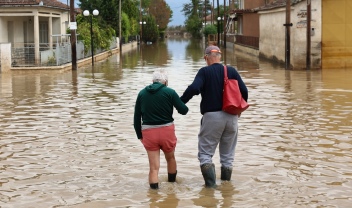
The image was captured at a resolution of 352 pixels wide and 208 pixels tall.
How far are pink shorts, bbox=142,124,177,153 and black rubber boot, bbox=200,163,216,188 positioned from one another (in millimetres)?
497

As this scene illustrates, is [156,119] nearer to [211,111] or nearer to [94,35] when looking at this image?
[211,111]

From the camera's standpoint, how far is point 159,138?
8172mm

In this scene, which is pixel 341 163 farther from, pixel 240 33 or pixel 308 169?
pixel 240 33

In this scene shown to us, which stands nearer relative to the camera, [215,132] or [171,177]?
[215,132]

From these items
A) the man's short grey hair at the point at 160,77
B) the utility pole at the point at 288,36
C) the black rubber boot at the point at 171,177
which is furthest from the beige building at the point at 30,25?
the man's short grey hair at the point at 160,77

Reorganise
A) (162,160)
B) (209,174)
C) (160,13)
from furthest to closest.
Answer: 1. (160,13)
2. (162,160)
3. (209,174)

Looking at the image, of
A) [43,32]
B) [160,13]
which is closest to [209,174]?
[43,32]

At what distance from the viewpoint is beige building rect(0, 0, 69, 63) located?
107ft

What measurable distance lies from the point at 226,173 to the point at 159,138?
3.62ft

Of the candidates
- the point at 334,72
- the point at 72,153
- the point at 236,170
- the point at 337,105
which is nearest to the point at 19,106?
the point at 72,153

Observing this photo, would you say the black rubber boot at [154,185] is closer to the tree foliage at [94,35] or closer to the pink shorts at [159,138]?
the pink shorts at [159,138]

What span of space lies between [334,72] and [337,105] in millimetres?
11972

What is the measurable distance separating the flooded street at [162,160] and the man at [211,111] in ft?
1.38

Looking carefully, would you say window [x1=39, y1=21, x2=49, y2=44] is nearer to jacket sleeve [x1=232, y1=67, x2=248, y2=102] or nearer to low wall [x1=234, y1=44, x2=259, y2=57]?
low wall [x1=234, y1=44, x2=259, y2=57]
